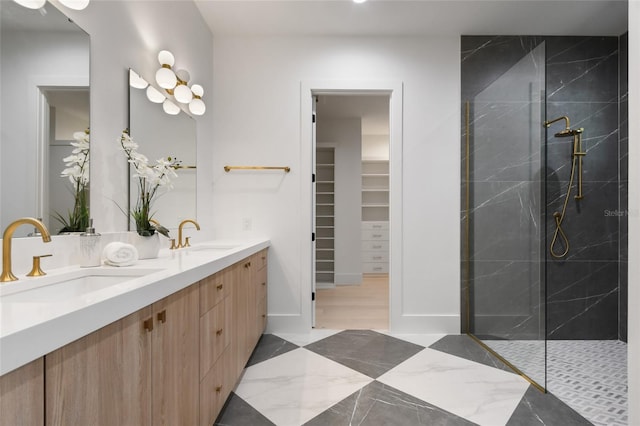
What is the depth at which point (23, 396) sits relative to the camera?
0.53 metres

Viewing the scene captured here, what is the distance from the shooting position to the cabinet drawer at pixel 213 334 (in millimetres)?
1296

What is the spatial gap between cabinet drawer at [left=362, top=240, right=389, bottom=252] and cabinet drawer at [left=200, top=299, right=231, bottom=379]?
163 inches

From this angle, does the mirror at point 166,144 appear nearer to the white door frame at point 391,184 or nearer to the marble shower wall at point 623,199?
the white door frame at point 391,184

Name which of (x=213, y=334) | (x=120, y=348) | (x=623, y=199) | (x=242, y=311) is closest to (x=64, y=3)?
(x=120, y=348)

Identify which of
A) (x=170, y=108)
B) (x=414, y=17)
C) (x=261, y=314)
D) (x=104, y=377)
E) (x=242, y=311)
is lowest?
(x=261, y=314)

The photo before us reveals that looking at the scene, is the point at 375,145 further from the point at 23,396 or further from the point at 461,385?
the point at 23,396

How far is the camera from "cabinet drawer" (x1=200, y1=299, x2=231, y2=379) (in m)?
1.30

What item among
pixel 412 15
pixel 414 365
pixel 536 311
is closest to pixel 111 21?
pixel 412 15

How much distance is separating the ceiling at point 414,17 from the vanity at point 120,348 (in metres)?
2.00

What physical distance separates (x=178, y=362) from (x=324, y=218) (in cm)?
409

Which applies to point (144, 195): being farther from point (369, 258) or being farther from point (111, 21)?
point (369, 258)

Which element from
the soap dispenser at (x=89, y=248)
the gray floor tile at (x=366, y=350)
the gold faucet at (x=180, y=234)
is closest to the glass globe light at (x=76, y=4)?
the soap dispenser at (x=89, y=248)

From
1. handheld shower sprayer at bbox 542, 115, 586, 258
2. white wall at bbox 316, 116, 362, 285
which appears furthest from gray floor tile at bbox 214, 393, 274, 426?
white wall at bbox 316, 116, 362, 285

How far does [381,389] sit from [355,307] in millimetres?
1718
